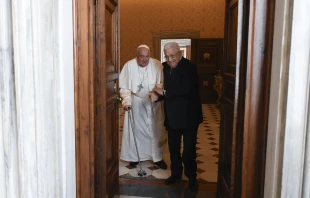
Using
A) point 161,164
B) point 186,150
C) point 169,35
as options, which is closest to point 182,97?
point 186,150

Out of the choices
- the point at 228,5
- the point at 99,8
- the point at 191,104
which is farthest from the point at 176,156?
the point at 99,8

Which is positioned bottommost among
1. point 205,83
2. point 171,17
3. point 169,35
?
point 205,83

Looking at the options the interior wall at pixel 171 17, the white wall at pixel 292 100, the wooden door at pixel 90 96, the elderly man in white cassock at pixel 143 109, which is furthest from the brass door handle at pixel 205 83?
the white wall at pixel 292 100

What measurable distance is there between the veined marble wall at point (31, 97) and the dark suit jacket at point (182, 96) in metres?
1.88

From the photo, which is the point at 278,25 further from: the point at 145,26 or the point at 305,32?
the point at 145,26

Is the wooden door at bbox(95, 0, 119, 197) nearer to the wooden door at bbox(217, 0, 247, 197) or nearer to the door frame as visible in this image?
the door frame

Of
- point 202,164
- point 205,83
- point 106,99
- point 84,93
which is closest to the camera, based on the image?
point 84,93

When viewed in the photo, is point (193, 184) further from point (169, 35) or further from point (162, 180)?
point (169, 35)

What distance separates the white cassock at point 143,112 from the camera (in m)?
4.50

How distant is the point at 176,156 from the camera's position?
3969 millimetres

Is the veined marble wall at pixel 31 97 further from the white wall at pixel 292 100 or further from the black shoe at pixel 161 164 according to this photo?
the black shoe at pixel 161 164

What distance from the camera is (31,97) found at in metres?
1.62

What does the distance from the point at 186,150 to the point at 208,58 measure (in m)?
8.17

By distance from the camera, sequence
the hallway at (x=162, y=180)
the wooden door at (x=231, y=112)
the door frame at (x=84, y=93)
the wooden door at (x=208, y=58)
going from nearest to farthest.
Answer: the door frame at (x=84, y=93) → the wooden door at (x=231, y=112) → the hallway at (x=162, y=180) → the wooden door at (x=208, y=58)
